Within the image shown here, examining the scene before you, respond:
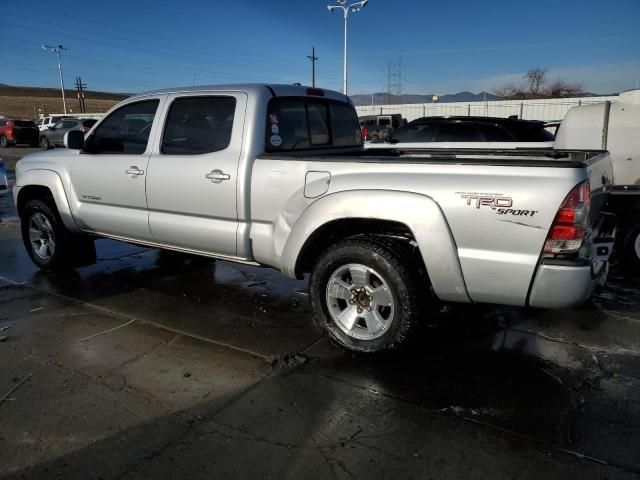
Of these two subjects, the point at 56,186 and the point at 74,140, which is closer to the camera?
the point at 74,140

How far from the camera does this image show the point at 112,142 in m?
4.83

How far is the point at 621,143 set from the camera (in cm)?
562

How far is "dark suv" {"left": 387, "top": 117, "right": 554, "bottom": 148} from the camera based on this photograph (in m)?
8.18

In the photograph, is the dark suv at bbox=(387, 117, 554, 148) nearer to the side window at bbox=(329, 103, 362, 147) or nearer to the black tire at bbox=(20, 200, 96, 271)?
the side window at bbox=(329, 103, 362, 147)

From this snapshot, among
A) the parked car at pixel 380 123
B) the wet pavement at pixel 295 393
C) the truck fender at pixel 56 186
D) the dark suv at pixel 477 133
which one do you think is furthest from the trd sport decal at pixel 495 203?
the parked car at pixel 380 123

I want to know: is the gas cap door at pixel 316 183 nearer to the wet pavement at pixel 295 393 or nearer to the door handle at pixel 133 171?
the wet pavement at pixel 295 393

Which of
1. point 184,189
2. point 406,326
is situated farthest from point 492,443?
point 184,189

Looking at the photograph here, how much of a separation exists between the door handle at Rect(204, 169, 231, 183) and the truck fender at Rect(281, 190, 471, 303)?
89 cm

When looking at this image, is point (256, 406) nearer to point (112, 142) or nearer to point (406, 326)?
point (406, 326)

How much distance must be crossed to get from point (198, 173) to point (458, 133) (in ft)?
19.2

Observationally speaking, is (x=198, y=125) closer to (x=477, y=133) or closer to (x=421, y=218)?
(x=421, y=218)

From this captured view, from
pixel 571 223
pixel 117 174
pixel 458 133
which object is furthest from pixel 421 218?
pixel 458 133

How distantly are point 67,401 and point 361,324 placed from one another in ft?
6.30

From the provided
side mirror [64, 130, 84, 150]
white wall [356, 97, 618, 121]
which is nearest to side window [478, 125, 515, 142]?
side mirror [64, 130, 84, 150]
